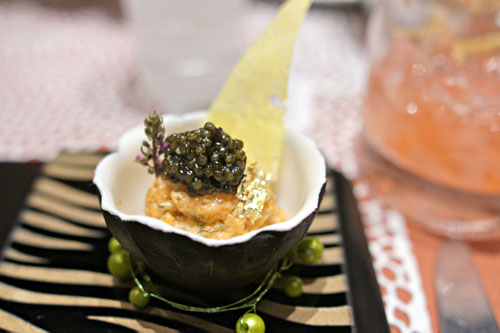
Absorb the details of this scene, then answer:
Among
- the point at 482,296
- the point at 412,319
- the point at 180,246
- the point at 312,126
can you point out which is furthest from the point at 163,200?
the point at 312,126

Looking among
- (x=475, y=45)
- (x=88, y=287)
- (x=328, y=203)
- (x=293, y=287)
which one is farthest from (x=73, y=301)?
(x=475, y=45)

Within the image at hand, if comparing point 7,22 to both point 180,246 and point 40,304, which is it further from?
point 180,246

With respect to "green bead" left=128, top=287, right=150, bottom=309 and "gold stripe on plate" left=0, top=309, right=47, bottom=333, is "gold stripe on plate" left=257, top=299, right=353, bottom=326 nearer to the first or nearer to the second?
"green bead" left=128, top=287, right=150, bottom=309

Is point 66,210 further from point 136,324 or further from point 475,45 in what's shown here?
point 475,45

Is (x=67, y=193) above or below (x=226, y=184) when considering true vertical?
below

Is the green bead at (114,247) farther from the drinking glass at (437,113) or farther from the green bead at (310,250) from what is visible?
the drinking glass at (437,113)

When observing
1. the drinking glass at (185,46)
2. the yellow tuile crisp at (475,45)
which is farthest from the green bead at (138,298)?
the yellow tuile crisp at (475,45)

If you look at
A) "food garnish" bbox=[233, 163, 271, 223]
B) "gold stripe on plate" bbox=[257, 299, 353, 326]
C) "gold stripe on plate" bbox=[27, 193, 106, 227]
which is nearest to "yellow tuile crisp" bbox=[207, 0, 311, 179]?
"food garnish" bbox=[233, 163, 271, 223]

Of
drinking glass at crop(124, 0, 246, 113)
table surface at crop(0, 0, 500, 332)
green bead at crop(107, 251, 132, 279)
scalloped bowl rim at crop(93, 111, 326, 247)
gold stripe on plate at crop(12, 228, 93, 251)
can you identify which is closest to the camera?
scalloped bowl rim at crop(93, 111, 326, 247)
